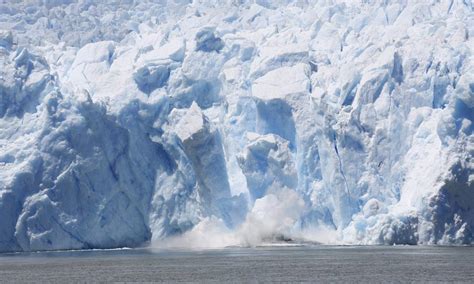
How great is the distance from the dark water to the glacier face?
1.63 meters

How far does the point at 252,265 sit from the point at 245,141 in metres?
15.8

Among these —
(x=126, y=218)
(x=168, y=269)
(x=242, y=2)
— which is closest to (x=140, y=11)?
(x=242, y=2)

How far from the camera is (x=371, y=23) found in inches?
2571

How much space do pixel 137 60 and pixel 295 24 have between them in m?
10.7

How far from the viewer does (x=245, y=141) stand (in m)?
60.0

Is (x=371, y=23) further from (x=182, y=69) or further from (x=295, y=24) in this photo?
(x=182, y=69)

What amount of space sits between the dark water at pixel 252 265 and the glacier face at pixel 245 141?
1635 mm

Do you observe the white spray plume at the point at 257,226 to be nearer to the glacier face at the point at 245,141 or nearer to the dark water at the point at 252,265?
the glacier face at the point at 245,141

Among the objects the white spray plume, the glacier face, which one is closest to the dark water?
the white spray plume

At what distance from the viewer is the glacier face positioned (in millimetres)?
54719

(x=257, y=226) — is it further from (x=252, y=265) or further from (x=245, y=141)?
(x=252, y=265)

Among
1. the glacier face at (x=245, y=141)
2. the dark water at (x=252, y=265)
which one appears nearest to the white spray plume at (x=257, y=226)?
the glacier face at (x=245, y=141)

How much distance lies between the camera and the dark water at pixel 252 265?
39250 millimetres

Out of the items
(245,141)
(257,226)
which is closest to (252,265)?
(257,226)
